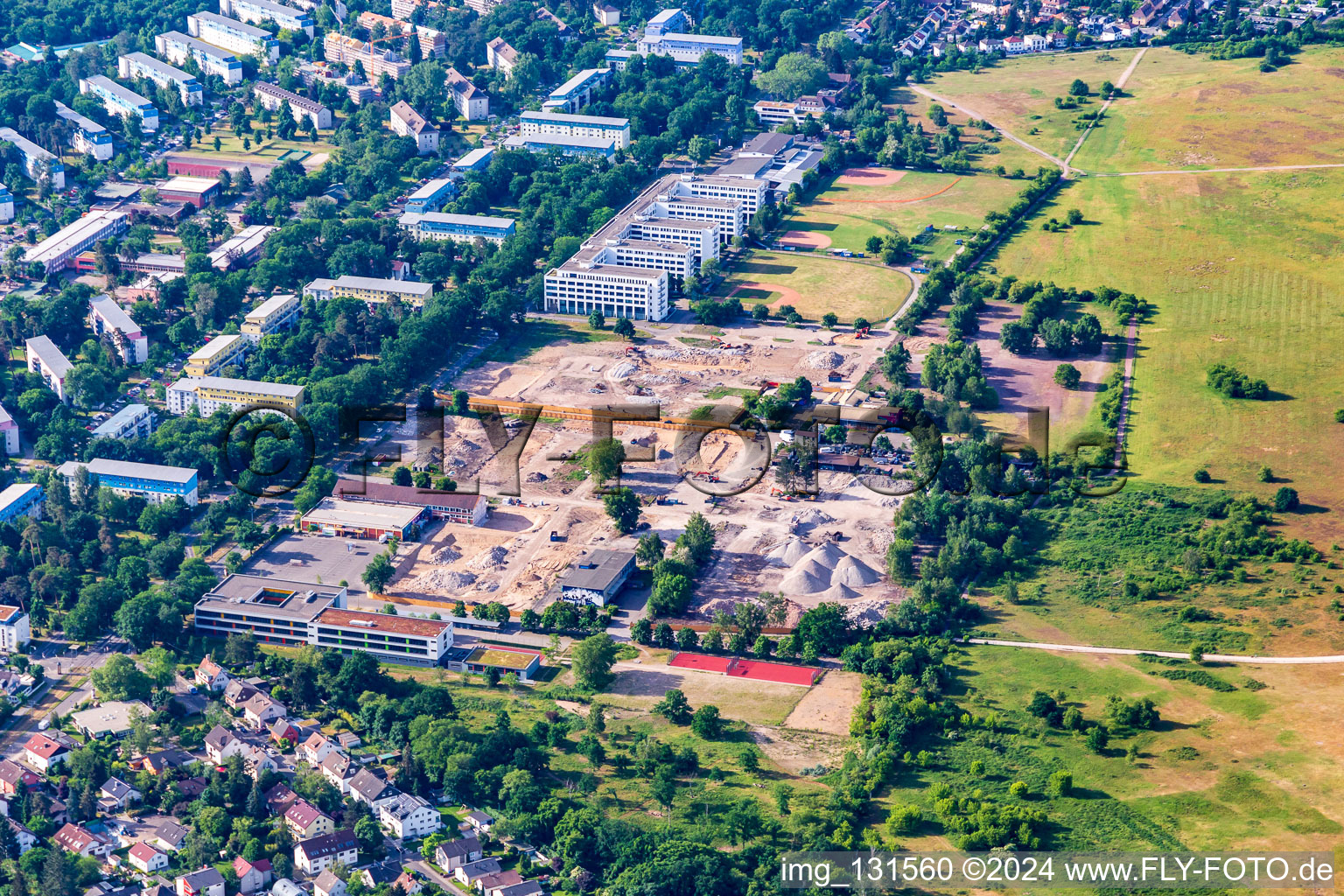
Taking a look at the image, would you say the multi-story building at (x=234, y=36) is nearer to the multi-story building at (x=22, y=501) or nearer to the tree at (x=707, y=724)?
the multi-story building at (x=22, y=501)

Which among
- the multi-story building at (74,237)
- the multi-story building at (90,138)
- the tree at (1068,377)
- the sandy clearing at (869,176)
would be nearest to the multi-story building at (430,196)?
the multi-story building at (74,237)

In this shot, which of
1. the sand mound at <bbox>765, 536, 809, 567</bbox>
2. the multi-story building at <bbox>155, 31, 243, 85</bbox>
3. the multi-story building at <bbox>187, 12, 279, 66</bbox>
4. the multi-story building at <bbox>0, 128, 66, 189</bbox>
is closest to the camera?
the sand mound at <bbox>765, 536, 809, 567</bbox>

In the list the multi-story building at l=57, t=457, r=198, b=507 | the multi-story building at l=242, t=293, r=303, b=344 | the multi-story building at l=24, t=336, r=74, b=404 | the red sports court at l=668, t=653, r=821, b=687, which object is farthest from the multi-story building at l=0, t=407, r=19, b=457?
the red sports court at l=668, t=653, r=821, b=687

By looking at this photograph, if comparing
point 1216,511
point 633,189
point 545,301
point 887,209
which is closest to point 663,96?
point 633,189

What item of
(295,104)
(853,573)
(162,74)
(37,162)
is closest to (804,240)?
(853,573)

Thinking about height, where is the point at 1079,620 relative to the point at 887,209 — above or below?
below

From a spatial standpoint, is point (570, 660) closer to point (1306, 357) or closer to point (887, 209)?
point (1306, 357)

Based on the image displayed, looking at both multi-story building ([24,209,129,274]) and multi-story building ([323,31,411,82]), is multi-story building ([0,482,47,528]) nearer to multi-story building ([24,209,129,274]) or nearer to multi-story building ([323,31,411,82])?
multi-story building ([24,209,129,274])

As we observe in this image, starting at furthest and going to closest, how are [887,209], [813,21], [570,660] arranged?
[813,21] → [887,209] → [570,660]
